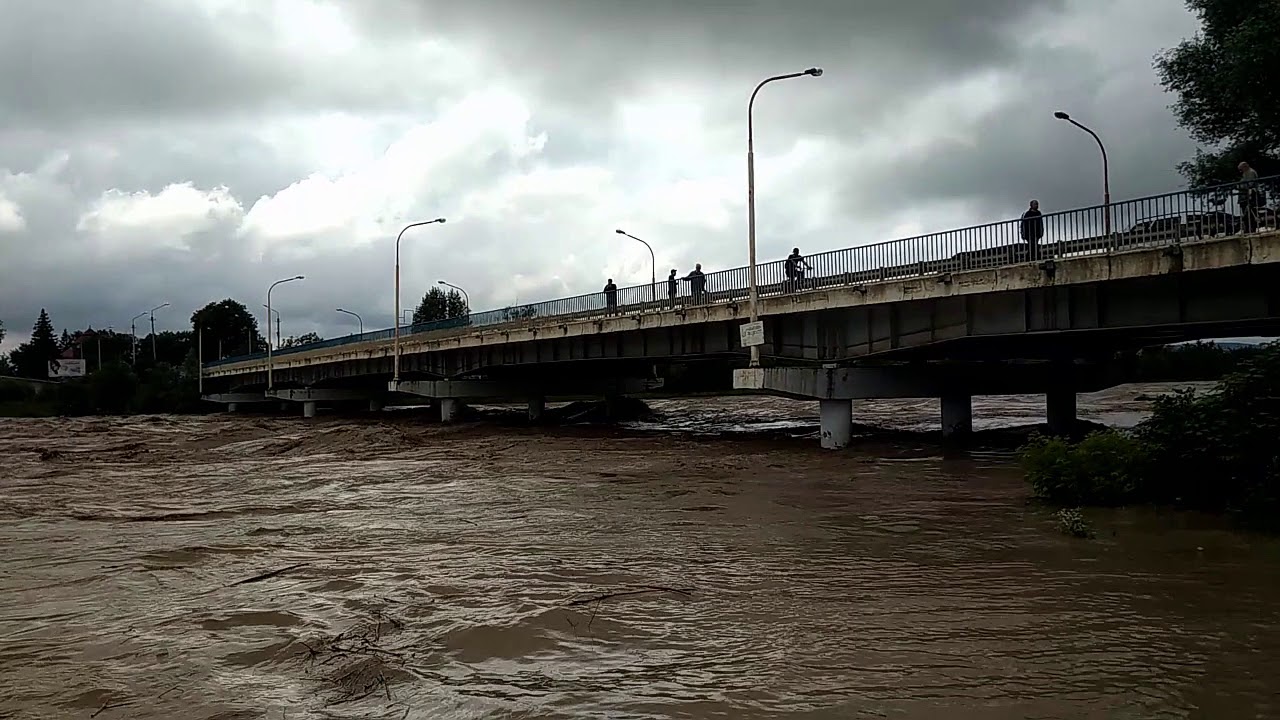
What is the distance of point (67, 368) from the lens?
134 m

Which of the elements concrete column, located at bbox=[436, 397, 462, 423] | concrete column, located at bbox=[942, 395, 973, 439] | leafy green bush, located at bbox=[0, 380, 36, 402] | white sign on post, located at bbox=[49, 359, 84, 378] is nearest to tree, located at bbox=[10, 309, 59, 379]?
white sign on post, located at bbox=[49, 359, 84, 378]

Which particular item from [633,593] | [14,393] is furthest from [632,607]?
[14,393]

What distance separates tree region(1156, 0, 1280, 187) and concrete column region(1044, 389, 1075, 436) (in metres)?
8.65

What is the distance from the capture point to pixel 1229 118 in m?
30.6

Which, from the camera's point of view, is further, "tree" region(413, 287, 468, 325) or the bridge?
"tree" region(413, 287, 468, 325)

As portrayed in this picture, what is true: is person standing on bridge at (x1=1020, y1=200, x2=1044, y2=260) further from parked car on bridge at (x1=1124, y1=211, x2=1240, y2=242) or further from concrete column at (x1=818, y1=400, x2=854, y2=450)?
concrete column at (x1=818, y1=400, x2=854, y2=450)

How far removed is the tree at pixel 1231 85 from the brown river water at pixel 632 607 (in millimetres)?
17297

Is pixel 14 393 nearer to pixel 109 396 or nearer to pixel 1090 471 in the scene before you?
pixel 109 396

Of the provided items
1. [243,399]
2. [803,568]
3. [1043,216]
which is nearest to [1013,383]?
[1043,216]

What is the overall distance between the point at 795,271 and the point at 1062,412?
1222 cm

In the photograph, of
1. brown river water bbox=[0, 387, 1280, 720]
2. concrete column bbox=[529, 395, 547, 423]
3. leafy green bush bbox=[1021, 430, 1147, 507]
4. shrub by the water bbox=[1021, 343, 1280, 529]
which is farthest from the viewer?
concrete column bbox=[529, 395, 547, 423]

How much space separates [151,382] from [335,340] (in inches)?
1473

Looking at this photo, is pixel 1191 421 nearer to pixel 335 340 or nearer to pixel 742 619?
pixel 742 619

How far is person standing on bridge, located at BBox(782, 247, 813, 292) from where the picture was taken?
28688 mm
